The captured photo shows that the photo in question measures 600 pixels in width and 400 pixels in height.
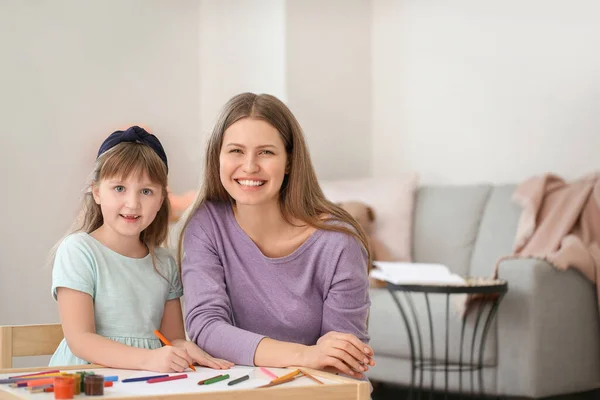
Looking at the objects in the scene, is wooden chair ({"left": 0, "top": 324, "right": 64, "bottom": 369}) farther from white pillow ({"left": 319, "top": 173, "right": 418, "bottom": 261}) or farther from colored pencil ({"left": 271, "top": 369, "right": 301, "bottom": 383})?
white pillow ({"left": 319, "top": 173, "right": 418, "bottom": 261})

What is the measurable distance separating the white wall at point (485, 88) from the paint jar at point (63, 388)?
129 inches

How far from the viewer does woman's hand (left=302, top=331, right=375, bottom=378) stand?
1.43 meters

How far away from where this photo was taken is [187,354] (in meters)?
1.42

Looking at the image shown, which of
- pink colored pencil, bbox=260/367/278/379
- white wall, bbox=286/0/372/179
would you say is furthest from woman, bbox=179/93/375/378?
white wall, bbox=286/0/372/179

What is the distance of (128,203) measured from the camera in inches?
64.8

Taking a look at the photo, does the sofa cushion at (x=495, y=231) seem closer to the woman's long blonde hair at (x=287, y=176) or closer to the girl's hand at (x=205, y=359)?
the woman's long blonde hair at (x=287, y=176)

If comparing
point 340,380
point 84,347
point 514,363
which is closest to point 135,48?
point 514,363

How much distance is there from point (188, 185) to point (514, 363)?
2.03 metres

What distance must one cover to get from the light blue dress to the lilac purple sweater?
0.07 meters

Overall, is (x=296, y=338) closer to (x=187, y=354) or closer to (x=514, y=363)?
(x=187, y=354)

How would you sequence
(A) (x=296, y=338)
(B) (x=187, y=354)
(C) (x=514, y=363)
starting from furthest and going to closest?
1. (C) (x=514, y=363)
2. (A) (x=296, y=338)
3. (B) (x=187, y=354)

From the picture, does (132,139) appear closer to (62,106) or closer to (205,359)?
(205,359)

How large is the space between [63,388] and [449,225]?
10.4ft

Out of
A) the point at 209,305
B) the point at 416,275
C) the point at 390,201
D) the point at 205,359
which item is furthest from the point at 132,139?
the point at 390,201
